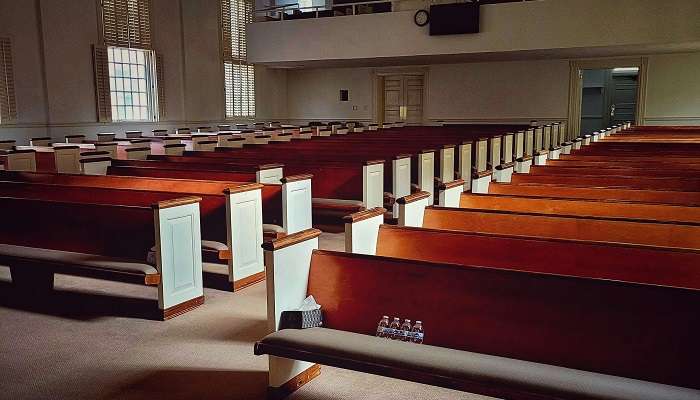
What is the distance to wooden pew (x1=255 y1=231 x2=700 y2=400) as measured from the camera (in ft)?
6.40

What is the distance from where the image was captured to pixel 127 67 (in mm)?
11922

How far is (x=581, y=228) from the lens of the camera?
298cm

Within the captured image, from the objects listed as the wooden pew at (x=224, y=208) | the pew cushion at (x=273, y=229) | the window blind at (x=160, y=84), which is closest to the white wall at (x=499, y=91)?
the window blind at (x=160, y=84)

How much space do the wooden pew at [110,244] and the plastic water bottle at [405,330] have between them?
5.41 ft

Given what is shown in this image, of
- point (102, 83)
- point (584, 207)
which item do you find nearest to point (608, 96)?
point (102, 83)

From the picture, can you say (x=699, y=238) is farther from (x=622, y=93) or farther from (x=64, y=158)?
(x=622, y=93)

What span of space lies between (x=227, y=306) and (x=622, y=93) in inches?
608

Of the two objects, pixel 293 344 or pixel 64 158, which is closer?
pixel 293 344

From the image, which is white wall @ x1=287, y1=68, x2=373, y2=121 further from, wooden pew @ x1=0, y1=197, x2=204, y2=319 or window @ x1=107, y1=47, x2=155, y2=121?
wooden pew @ x1=0, y1=197, x2=204, y2=319

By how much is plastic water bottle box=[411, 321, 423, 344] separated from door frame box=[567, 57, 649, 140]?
13.2m

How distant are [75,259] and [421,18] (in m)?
10.1

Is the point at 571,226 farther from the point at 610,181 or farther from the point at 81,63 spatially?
the point at 81,63

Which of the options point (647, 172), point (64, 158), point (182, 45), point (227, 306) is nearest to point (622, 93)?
point (182, 45)

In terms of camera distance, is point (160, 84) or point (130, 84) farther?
point (160, 84)
